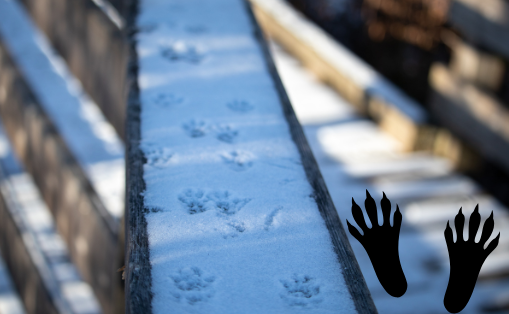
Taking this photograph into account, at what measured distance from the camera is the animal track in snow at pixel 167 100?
144 cm

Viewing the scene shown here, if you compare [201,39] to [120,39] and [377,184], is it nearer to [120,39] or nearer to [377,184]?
[120,39]

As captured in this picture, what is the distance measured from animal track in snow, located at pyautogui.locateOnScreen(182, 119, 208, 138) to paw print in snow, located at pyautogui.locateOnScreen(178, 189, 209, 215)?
0.26 metres

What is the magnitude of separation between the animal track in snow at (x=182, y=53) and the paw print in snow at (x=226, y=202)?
0.71m

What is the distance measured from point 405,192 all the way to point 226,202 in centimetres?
210

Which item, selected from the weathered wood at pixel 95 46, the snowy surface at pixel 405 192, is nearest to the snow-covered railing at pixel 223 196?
→ the weathered wood at pixel 95 46

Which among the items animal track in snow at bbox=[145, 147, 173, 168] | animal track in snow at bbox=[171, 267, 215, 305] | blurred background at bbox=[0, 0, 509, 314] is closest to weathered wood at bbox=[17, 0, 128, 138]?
blurred background at bbox=[0, 0, 509, 314]

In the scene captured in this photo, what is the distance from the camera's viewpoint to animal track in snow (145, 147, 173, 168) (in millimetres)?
1205

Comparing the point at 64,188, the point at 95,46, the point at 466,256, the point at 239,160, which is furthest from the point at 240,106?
the point at 64,188

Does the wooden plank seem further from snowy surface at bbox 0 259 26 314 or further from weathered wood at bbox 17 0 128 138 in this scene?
weathered wood at bbox 17 0 128 138

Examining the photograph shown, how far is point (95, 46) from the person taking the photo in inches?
89.4

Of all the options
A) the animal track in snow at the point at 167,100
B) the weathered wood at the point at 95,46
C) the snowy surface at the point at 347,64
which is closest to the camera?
the animal track in snow at the point at 167,100

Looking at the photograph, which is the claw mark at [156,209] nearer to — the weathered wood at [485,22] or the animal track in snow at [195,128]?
the animal track in snow at [195,128]

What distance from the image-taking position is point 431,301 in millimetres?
2258

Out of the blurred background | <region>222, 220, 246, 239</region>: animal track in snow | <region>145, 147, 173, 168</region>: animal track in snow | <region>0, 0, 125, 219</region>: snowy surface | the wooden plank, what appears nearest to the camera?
<region>222, 220, 246, 239</region>: animal track in snow
